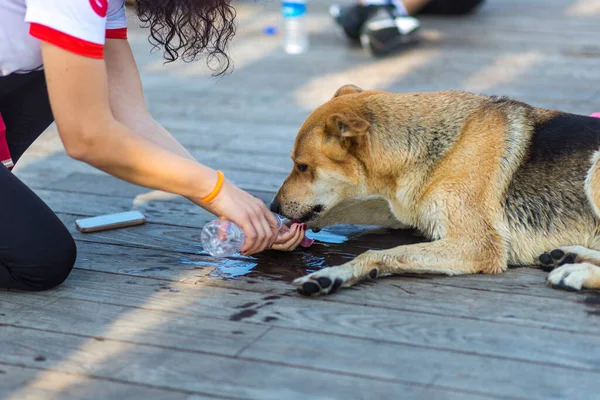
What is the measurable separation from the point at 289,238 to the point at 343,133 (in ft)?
1.57

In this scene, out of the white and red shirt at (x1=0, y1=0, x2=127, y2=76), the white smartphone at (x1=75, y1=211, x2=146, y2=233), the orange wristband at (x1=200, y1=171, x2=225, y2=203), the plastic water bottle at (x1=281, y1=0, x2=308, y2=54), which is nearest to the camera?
the white and red shirt at (x1=0, y1=0, x2=127, y2=76)

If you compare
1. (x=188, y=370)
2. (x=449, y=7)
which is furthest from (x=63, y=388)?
(x=449, y=7)

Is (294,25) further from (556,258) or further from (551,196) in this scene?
(556,258)

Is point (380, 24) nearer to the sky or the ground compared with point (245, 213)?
nearer to the sky

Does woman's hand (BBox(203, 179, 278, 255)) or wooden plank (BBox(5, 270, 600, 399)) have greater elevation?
woman's hand (BBox(203, 179, 278, 255))

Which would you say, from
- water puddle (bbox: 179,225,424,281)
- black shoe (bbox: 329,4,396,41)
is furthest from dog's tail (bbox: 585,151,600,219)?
black shoe (bbox: 329,4,396,41)

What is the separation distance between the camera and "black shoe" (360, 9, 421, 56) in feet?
21.9

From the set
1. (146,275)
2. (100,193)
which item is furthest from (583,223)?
(100,193)

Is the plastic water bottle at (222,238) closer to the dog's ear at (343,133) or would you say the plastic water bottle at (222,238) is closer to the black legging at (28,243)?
the dog's ear at (343,133)

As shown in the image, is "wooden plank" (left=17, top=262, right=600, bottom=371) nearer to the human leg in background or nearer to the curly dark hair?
the curly dark hair

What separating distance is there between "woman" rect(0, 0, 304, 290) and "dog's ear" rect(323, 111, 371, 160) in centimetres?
35

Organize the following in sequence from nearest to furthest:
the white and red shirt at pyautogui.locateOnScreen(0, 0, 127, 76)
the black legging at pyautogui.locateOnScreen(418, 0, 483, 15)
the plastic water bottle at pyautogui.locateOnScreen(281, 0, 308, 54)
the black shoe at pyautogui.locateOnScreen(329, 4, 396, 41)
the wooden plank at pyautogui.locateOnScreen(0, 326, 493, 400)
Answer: the wooden plank at pyautogui.locateOnScreen(0, 326, 493, 400) → the white and red shirt at pyautogui.locateOnScreen(0, 0, 127, 76) → the black shoe at pyautogui.locateOnScreen(329, 4, 396, 41) → the plastic water bottle at pyautogui.locateOnScreen(281, 0, 308, 54) → the black legging at pyautogui.locateOnScreen(418, 0, 483, 15)

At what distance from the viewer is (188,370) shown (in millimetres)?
2326

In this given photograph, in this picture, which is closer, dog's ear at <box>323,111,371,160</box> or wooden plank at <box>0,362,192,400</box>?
wooden plank at <box>0,362,192,400</box>
